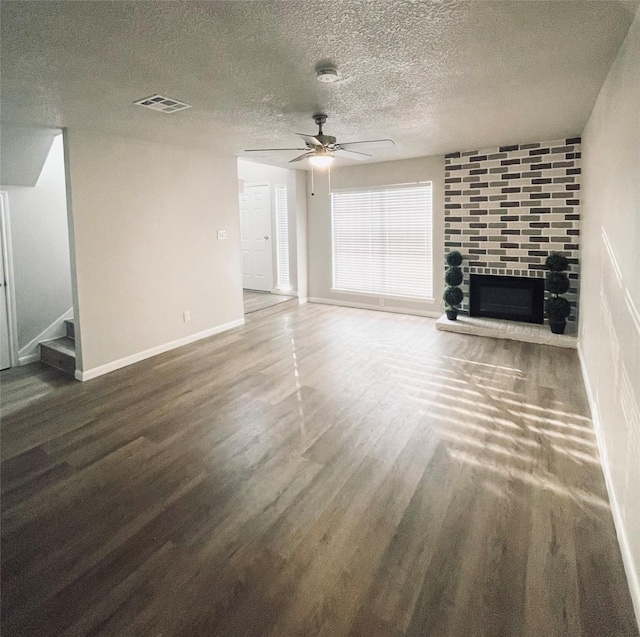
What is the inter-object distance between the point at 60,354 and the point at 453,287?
A: 4.95 meters

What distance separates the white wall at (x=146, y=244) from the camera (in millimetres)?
4141

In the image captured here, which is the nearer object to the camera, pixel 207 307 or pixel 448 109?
pixel 448 109

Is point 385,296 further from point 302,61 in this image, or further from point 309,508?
point 309,508

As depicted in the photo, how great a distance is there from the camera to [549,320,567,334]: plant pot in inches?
200

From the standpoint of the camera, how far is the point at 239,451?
9.27 ft

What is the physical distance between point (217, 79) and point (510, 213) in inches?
168

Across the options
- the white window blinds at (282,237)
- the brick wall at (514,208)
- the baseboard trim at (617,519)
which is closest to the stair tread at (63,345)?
the white window blinds at (282,237)

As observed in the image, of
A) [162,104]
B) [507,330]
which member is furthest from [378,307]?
[162,104]

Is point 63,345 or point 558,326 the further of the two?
point 558,326

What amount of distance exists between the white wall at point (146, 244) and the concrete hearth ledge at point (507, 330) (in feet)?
10.6

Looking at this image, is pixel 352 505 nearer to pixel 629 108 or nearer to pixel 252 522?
pixel 252 522

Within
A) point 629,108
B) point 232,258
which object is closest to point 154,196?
point 232,258

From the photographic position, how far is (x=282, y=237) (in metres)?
8.36

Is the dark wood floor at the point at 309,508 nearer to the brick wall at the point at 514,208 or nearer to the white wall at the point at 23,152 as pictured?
the brick wall at the point at 514,208
